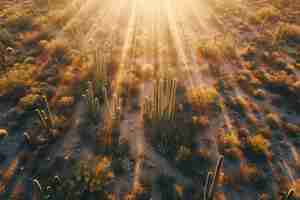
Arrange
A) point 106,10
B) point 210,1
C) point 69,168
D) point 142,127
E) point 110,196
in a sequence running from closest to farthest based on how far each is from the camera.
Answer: point 110,196 < point 69,168 < point 142,127 < point 106,10 < point 210,1

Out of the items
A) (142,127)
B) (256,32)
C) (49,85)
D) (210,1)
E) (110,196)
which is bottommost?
(110,196)

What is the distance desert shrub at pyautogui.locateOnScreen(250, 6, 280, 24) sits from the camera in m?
17.0

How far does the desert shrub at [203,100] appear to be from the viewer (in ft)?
31.9

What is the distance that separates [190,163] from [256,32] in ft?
37.5

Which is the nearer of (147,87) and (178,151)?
(178,151)

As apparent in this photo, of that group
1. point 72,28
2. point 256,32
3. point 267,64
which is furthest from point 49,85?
point 256,32

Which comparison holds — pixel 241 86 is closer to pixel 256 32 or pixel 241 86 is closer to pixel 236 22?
pixel 256 32

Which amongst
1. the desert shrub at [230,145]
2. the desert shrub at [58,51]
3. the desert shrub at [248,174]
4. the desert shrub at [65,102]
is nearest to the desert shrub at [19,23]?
the desert shrub at [58,51]

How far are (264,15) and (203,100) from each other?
36.4 feet

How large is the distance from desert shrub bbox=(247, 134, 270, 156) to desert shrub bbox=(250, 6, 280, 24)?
11.2 meters

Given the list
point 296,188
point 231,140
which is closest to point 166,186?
point 231,140

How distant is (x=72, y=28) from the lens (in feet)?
50.5

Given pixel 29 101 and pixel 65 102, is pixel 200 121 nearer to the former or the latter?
pixel 65 102

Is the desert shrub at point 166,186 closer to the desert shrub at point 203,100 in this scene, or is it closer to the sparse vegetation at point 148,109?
the sparse vegetation at point 148,109
